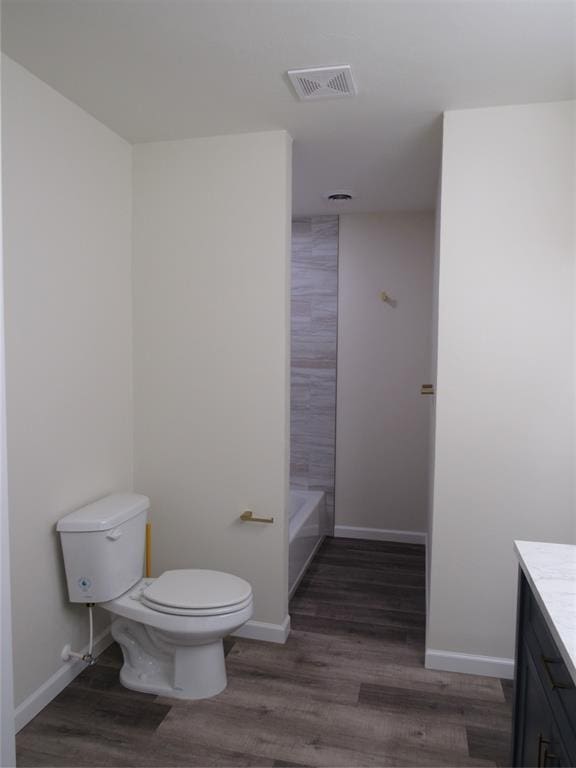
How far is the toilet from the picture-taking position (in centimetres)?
226

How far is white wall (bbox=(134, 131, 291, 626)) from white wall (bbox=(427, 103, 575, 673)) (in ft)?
2.46

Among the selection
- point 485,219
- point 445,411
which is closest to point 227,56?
point 485,219

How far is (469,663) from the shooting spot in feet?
8.34

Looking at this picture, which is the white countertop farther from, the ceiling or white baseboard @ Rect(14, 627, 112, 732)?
white baseboard @ Rect(14, 627, 112, 732)

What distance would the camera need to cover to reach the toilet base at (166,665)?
2.35 m

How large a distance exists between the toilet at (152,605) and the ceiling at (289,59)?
169cm

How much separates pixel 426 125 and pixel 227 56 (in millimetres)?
1002

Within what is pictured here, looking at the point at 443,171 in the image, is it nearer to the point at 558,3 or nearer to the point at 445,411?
the point at 558,3

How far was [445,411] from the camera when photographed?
98.7 inches

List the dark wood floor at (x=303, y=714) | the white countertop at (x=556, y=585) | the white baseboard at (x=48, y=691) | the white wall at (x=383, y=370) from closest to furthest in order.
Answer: the white countertop at (x=556, y=585) < the dark wood floor at (x=303, y=714) < the white baseboard at (x=48, y=691) < the white wall at (x=383, y=370)

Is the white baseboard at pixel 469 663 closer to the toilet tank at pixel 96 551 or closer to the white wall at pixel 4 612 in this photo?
the toilet tank at pixel 96 551

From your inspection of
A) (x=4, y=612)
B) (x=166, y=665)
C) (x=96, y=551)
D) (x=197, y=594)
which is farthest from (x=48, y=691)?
(x=4, y=612)

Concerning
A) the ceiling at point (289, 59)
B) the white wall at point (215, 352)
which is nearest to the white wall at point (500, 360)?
the ceiling at point (289, 59)

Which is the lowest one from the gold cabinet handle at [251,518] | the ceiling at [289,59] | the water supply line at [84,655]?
the water supply line at [84,655]
